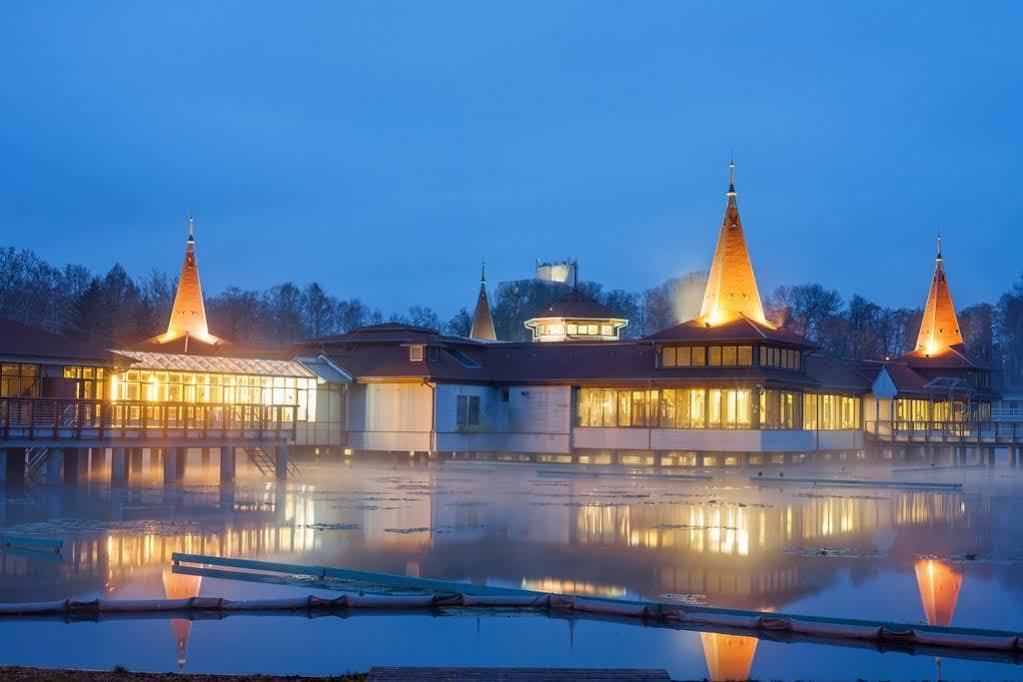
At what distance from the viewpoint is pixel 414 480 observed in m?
44.3

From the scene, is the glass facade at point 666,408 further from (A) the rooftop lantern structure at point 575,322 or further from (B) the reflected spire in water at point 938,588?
(B) the reflected spire in water at point 938,588

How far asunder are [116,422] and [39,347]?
3.23 m

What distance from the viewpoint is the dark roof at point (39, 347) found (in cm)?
3722

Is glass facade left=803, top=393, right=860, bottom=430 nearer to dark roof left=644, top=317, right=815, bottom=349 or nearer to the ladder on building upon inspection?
dark roof left=644, top=317, right=815, bottom=349

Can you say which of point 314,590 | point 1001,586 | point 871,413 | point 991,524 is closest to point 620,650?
point 314,590

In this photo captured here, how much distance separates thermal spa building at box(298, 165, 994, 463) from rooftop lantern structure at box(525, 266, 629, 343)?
611 cm

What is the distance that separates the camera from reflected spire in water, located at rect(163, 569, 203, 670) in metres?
15.0

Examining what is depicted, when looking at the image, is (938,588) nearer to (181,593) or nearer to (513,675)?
(513,675)

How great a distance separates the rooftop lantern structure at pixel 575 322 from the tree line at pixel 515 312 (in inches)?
1182

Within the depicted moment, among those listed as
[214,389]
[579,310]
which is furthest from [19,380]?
[579,310]

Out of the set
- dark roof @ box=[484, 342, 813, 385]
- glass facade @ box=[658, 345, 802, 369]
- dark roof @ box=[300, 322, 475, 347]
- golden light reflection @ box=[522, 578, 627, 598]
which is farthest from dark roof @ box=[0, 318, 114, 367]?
glass facade @ box=[658, 345, 802, 369]

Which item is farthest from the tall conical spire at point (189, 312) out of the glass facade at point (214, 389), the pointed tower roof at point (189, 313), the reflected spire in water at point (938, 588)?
the reflected spire in water at point (938, 588)

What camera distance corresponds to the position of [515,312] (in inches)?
4525

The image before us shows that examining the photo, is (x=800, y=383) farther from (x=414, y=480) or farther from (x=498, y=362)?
(x=414, y=480)
